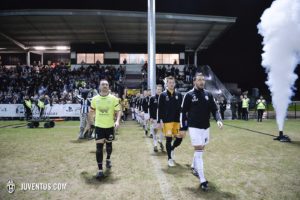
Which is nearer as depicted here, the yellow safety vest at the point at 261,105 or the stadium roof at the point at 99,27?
the yellow safety vest at the point at 261,105

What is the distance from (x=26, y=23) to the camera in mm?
34000

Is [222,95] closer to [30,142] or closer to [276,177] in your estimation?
[30,142]

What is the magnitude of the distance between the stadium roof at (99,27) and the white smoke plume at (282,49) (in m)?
19.5

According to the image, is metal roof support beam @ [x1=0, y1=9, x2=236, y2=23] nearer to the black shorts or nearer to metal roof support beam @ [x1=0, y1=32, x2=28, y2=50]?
metal roof support beam @ [x1=0, y1=32, x2=28, y2=50]

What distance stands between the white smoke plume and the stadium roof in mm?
19526

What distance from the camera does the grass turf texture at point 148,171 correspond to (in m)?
5.70

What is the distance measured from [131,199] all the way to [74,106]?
21.7 m

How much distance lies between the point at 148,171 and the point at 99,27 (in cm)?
3016

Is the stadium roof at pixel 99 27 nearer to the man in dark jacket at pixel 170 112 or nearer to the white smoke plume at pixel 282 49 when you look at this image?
the white smoke plume at pixel 282 49

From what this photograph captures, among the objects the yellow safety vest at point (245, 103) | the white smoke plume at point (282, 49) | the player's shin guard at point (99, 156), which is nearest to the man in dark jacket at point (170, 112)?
the player's shin guard at point (99, 156)

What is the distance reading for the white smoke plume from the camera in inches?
498

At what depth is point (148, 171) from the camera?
7.41 m

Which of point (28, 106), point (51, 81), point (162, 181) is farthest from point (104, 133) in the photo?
point (51, 81)

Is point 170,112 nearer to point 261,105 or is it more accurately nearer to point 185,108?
point 185,108
